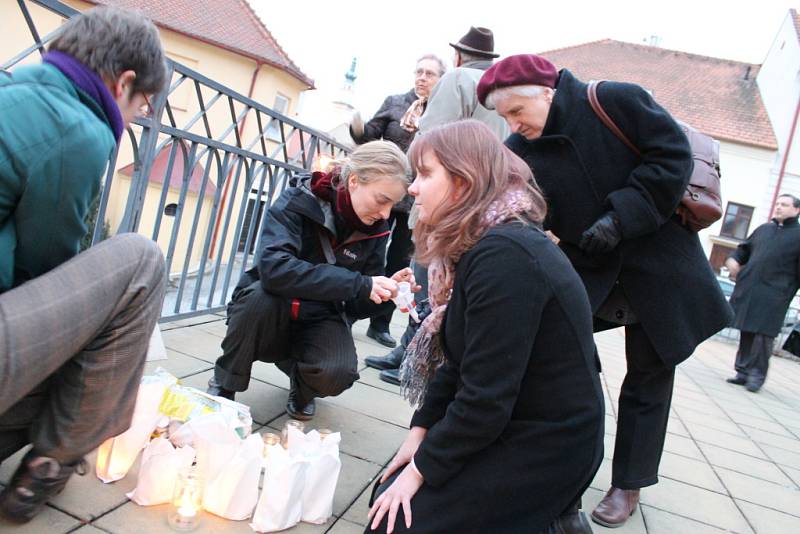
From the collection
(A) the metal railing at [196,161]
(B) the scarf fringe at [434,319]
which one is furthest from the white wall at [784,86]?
(B) the scarf fringe at [434,319]

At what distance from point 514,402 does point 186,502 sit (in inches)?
39.1

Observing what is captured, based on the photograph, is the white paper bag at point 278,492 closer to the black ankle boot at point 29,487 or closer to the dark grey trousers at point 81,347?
the dark grey trousers at point 81,347

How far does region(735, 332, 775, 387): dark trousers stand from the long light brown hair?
647 cm

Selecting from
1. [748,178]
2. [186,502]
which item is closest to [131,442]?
[186,502]

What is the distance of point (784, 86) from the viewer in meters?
27.0

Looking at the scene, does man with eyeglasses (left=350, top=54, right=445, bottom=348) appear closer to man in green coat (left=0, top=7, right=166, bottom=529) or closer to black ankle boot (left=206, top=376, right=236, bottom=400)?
black ankle boot (left=206, top=376, right=236, bottom=400)

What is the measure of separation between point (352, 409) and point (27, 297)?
1.97m

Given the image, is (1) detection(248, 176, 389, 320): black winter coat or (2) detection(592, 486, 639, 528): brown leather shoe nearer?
(2) detection(592, 486, 639, 528): brown leather shoe

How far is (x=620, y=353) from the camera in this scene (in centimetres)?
777

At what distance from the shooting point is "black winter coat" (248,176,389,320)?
2.66m

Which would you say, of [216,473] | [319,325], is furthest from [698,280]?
[216,473]

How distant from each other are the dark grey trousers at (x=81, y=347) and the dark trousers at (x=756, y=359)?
715 cm

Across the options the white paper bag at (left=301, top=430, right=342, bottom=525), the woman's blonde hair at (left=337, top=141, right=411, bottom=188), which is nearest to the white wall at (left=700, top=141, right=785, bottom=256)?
the woman's blonde hair at (left=337, top=141, right=411, bottom=188)

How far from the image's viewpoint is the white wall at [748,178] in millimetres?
27047
